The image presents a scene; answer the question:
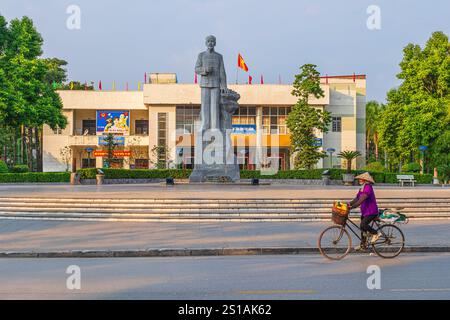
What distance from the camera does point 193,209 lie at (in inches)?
723

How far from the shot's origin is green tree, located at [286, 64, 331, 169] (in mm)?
46969

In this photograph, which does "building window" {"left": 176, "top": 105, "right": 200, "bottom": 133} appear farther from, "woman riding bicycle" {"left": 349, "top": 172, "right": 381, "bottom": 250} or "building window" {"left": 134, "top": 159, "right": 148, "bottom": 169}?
"woman riding bicycle" {"left": 349, "top": 172, "right": 381, "bottom": 250}

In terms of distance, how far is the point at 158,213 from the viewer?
18.2m

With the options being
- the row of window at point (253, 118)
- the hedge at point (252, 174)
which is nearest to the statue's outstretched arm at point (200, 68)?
the hedge at point (252, 174)

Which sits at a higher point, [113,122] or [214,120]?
[113,122]

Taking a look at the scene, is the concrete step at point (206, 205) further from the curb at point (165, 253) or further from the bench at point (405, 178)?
the bench at point (405, 178)

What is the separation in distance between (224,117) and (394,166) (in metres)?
41.3

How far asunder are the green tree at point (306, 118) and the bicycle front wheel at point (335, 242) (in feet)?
118

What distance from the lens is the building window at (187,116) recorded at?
6431 centimetres

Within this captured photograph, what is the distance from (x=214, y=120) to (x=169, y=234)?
15378 mm

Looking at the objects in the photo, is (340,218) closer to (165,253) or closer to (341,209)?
(341,209)

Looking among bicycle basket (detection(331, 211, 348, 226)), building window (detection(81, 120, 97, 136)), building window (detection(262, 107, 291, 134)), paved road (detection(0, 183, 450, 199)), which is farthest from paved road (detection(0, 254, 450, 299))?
building window (detection(81, 120, 97, 136))

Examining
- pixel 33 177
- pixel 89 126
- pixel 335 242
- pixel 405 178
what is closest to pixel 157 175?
pixel 33 177

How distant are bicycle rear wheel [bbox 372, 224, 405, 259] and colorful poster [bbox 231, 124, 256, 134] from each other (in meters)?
52.4
